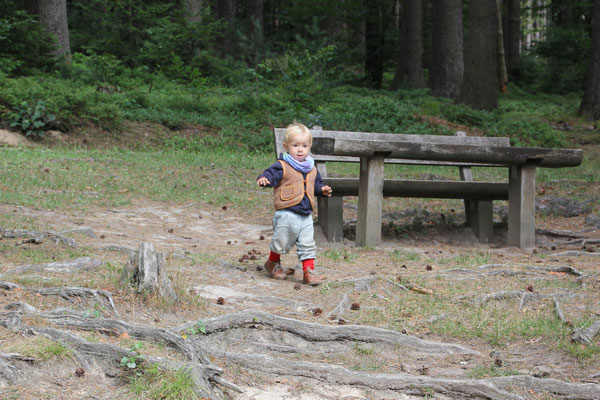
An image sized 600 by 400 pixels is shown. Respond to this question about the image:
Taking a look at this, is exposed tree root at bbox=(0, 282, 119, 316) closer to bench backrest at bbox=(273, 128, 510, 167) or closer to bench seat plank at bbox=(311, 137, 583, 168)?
bench seat plank at bbox=(311, 137, 583, 168)

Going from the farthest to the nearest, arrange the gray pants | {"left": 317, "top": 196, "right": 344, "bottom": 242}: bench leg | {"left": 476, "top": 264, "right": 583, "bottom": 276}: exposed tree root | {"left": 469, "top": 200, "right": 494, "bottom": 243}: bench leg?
{"left": 469, "top": 200, "right": 494, "bottom": 243}: bench leg
{"left": 317, "top": 196, "right": 344, "bottom": 242}: bench leg
{"left": 476, "top": 264, "right": 583, "bottom": 276}: exposed tree root
the gray pants

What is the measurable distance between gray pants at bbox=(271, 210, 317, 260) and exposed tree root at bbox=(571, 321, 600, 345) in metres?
2.12

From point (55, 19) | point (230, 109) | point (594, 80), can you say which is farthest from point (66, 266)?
point (594, 80)

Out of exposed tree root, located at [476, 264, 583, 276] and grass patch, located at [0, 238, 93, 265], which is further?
exposed tree root, located at [476, 264, 583, 276]

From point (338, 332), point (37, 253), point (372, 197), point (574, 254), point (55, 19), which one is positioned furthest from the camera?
point (55, 19)

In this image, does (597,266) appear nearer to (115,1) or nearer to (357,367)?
(357,367)

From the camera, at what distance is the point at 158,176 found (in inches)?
420

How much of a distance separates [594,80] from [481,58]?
322 cm

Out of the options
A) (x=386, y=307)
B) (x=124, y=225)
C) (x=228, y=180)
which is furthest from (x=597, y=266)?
(x=228, y=180)

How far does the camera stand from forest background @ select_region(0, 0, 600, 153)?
1423cm

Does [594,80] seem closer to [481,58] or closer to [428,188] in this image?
[481,58]

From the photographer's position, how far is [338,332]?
4012 millimetres

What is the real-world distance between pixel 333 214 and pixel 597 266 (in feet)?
9.46

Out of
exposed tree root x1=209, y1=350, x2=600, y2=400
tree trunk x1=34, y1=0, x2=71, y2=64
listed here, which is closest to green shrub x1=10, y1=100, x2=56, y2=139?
tree trunk x1=34, y1=0, x2=71, y2=64
